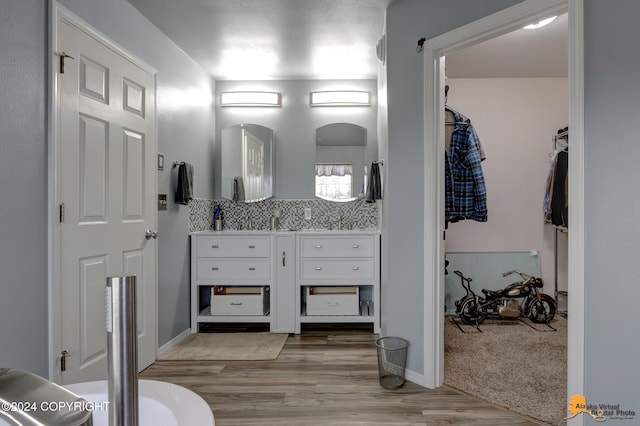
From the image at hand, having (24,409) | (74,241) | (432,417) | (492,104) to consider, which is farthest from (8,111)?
(492,104)

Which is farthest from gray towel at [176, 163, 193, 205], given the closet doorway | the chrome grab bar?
the chrome grab bar

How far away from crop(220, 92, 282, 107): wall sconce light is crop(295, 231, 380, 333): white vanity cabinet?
156cm

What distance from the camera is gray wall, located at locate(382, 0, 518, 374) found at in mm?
2494

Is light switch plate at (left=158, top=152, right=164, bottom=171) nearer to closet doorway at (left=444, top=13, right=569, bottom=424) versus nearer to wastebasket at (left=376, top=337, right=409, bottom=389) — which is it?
wastebasket at (left=376, top=337, right=409, bottom=389)

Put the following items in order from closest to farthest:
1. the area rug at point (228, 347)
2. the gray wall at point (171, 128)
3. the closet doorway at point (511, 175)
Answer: the gray wall at point (171, 128) < the area rug at point (228, 347) < the closet doorway at point (511, 175)

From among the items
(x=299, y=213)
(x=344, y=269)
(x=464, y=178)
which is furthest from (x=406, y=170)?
(x=299, y=213)

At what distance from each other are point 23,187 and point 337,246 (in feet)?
7.72

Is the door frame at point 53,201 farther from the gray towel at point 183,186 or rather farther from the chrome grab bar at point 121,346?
the chrome grab bar at point 121,346

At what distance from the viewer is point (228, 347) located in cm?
322

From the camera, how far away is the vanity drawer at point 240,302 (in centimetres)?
357

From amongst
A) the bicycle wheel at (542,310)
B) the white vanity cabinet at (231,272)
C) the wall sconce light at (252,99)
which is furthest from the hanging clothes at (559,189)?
the wall sconce light at (252,99)

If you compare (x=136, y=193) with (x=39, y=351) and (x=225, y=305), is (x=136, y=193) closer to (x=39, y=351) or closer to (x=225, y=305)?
(x=39, y=351)

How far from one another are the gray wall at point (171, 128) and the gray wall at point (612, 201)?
2639mm

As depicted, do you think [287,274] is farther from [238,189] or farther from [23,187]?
[23,187]
